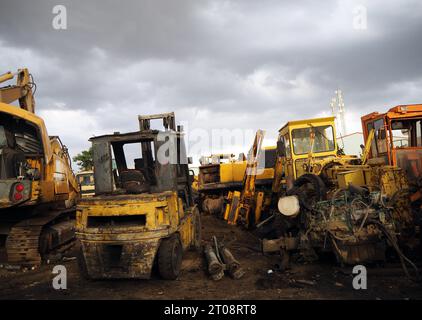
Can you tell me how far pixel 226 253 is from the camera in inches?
245

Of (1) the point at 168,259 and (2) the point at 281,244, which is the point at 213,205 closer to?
(2) the point at 281,244

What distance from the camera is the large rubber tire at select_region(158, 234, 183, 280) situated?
5203 millimetres

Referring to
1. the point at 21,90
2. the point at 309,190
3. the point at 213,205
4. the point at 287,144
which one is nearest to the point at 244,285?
the point at 309,190

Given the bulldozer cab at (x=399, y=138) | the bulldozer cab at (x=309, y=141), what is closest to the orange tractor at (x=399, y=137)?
the bulldozer cab at (x=399, y=138)

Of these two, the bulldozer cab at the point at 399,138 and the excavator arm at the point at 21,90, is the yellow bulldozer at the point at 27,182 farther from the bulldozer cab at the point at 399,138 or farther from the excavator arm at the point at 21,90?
the bulldozer cab at the point at 399,138

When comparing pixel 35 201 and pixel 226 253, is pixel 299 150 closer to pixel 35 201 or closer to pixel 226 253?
pixel 226 253

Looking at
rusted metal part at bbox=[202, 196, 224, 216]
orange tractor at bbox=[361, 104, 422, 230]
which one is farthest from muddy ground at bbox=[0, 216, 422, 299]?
rusted metal part at bbox=[202, 196, 224, 216]

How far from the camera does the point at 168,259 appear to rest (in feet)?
17.1

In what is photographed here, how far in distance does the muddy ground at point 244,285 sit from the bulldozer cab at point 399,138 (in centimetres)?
286

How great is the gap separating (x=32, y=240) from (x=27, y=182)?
1457 millimetres

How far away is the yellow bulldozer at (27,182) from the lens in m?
6.53

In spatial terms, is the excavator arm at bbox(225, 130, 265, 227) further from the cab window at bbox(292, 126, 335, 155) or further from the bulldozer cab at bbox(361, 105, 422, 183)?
the bulldozer cab at bbox(361, 105, 422, 183)

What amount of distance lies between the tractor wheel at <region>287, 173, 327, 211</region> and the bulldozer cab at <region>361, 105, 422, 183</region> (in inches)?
62.1
